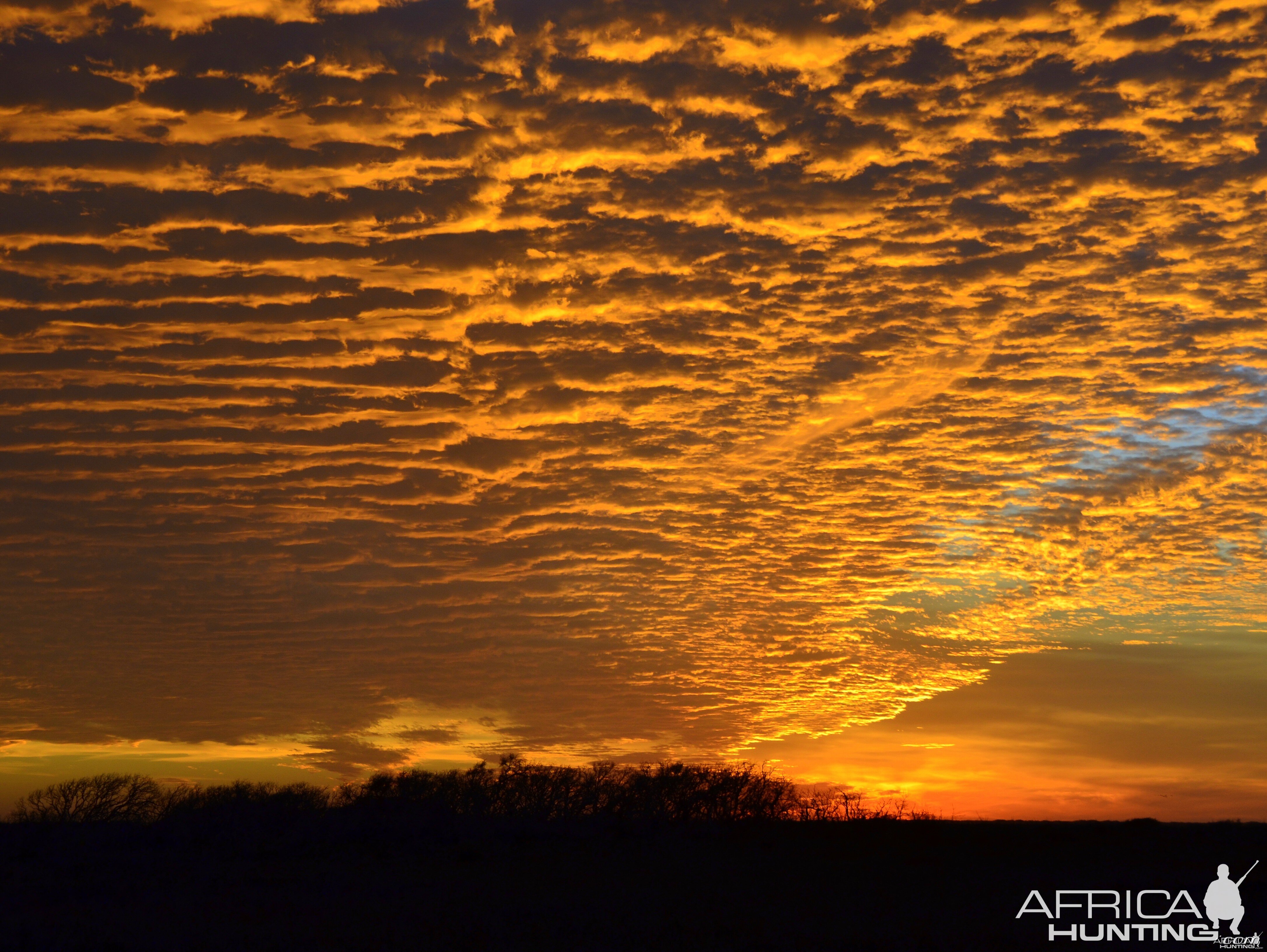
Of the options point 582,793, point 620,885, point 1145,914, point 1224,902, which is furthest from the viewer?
point 582,793

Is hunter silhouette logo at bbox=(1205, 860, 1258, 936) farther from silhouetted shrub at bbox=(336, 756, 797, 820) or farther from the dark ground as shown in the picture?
silhouetted shrub at bbox=(336, 756, 797, 820)

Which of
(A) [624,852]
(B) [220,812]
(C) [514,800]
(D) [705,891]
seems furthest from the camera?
(C) [514,800]

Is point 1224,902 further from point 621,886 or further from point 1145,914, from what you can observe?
point 621,886

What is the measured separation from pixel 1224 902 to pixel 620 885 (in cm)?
1669

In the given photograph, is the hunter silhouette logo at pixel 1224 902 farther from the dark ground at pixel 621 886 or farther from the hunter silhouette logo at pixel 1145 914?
the dark ground at pixel 621 886

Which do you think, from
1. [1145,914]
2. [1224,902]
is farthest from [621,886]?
[1224,902]

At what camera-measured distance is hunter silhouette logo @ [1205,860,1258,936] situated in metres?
23.8

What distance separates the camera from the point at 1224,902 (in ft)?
83.6

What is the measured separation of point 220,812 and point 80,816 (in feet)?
38.3

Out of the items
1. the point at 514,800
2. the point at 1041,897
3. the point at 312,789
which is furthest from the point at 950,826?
the point at 312,789

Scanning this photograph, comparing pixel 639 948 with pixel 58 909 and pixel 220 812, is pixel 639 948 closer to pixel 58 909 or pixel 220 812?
pixel 58 909

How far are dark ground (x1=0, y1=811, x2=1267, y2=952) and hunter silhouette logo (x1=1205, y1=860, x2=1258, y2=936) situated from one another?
335 mm

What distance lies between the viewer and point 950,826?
43656 millimetres

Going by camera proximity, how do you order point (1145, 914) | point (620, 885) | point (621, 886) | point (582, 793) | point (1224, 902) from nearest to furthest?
point (1224, 902) < point (1145, 914) < point (621, 886) < point (620, 885) < point (582, 793)
